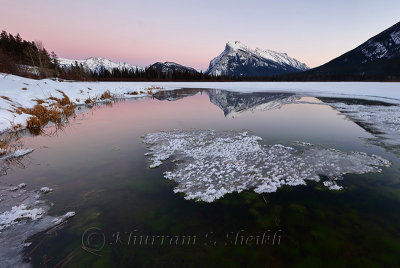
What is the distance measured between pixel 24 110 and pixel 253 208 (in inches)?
682

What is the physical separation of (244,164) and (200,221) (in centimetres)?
338

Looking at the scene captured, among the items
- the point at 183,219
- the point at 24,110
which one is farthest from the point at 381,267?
the point at 24,110

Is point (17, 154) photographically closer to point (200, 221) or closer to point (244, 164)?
point (200, 221)

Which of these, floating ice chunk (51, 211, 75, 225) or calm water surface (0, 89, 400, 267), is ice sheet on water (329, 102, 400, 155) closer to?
calm water surface (0, 89, 400, 267)

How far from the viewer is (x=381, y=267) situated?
311 centimetres

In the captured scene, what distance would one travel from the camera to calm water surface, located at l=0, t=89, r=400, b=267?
10.9 ft

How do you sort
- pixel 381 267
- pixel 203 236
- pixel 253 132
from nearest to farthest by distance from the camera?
pixel 381 267
pixel 203 236
pixel 253 132

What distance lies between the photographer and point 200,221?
4.17m

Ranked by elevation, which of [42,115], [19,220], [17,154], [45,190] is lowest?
[19,220]

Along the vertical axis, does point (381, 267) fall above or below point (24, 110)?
below

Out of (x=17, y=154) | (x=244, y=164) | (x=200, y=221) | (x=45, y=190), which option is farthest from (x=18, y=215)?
(x=244, y=164)

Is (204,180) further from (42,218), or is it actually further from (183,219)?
(42,218)

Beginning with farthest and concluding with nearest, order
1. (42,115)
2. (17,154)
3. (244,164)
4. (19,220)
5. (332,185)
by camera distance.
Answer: (42,115) < (17,154) < (244,164) < (332,185) < (19,220)

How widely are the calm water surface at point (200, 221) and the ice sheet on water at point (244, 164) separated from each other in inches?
15.9
